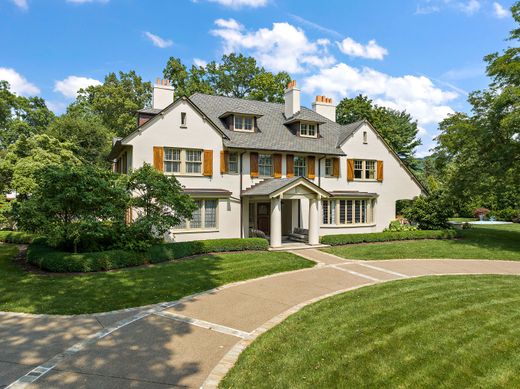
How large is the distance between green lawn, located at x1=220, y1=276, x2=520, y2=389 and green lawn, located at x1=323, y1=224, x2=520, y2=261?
29.6 ft

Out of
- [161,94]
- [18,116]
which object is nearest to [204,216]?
[161,94]

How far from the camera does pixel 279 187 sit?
20672 millimetres

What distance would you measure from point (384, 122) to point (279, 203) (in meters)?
28.7

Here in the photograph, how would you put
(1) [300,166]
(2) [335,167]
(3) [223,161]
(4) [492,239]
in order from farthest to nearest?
(2) [335,167] → (1) [300,166] → (4) [492,239] → (3) [223,161]

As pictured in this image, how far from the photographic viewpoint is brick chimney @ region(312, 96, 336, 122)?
29675mm

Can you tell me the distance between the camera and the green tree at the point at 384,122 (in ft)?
138

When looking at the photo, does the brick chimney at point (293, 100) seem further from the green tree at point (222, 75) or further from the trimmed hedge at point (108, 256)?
the green tree at point (222, 75)

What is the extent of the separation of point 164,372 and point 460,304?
6.95 m

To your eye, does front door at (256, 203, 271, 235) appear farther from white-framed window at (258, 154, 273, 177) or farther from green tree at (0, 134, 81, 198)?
green tree at (0, 134, 81, 198)

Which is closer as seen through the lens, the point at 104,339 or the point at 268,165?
the point at 104,339

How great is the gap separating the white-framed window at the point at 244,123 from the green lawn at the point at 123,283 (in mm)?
9661

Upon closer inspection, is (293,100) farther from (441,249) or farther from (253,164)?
(441,249)

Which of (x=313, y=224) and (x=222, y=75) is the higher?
(x=222, y=75)

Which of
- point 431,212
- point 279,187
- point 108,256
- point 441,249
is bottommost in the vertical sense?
point 441,249
